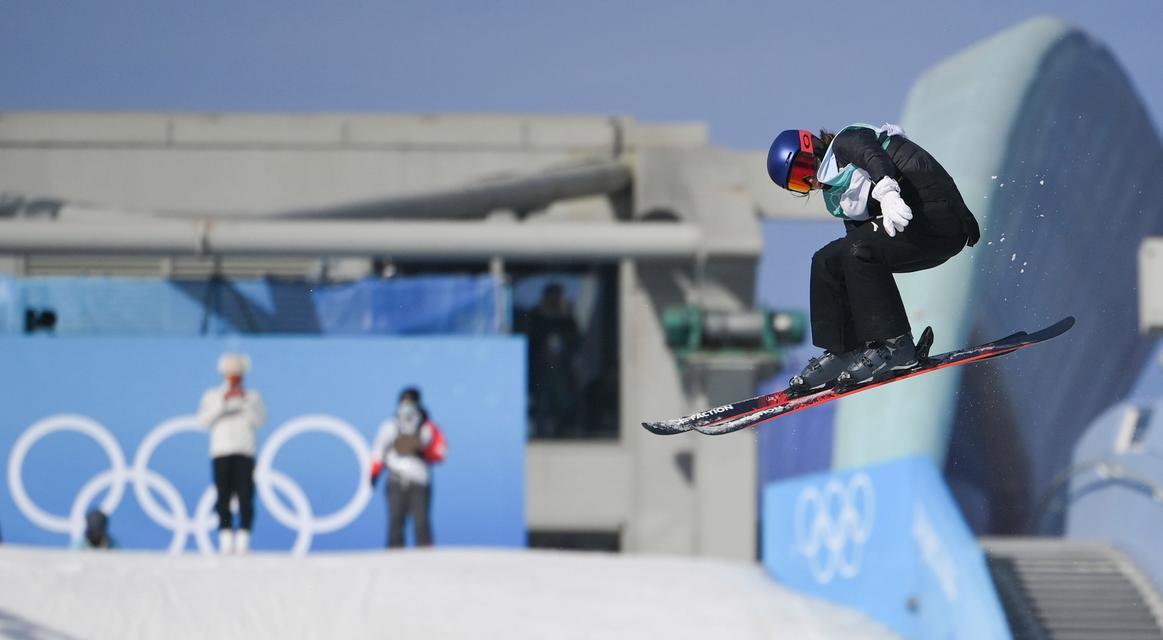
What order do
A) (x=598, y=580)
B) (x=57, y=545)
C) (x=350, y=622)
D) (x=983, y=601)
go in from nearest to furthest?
1. (x=983, y=601)
2. (x=350, y=622)
3. (x=598, y=580)
4. (x=57, y=545)

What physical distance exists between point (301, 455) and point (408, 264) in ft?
30.1

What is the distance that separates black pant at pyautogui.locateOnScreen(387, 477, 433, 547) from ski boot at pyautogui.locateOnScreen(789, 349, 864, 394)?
11398 mm

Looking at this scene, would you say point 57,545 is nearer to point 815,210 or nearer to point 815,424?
point 815,210

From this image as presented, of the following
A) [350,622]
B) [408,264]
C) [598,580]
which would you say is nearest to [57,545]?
[350,622]

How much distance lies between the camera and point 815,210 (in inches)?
966

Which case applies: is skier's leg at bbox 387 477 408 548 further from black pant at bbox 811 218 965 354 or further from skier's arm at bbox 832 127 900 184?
skier's arm at bbox 832 127 900 184

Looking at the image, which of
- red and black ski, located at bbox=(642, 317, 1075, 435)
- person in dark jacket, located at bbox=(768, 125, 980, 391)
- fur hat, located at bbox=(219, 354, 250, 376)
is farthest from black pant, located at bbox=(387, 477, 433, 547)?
person in dark jacket, located at bbox=(768, 125, 980, 391)

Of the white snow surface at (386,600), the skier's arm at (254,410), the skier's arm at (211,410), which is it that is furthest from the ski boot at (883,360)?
the skier's arm at (211,410)

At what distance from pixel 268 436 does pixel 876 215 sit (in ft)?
45.1

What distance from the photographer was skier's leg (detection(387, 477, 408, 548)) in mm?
19391

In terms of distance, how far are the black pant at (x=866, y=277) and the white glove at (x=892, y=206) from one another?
377mm

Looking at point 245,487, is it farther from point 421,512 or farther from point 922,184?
point 922,184

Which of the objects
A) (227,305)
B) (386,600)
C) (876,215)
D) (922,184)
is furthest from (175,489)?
(922,184)

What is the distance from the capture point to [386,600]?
54.5ft
